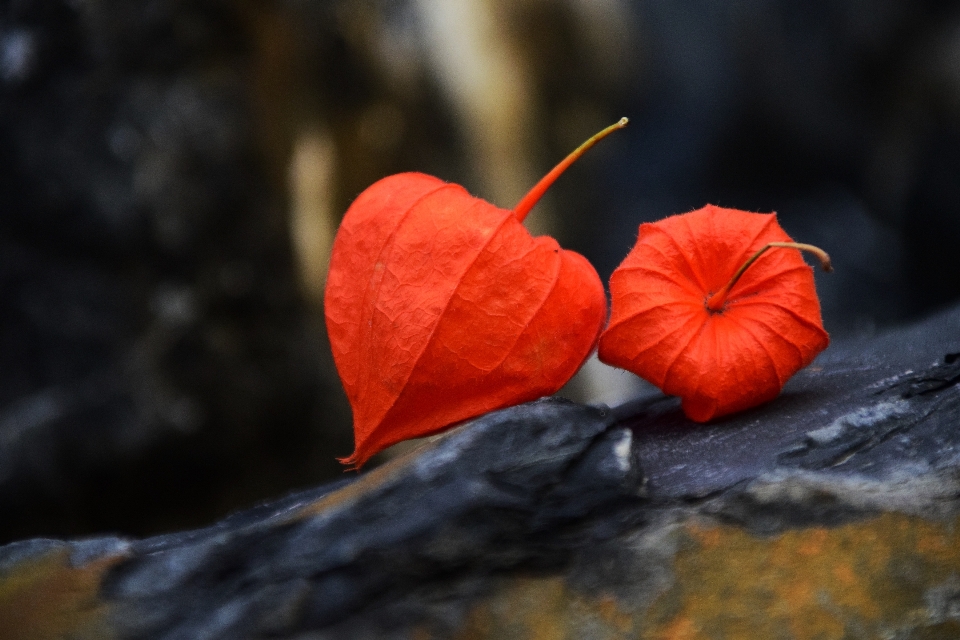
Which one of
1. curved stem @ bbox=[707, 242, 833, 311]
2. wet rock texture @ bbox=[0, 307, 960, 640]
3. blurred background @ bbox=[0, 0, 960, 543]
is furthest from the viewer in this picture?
blurred background @ bbox=[0, 0, 960, 543]

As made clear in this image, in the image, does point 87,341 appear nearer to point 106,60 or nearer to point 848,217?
point 106,60

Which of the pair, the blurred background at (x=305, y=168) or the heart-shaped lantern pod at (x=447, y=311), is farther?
the blurred background at (x=305, y=168)

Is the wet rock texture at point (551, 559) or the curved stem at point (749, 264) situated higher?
the curved stem at point (749, 264)

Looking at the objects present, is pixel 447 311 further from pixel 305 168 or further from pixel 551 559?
pixel 305 168

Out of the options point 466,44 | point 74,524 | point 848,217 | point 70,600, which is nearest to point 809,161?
point 848,217

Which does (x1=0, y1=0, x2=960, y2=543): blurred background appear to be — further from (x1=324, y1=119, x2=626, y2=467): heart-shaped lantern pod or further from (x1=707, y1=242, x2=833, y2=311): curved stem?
(x1=707, y1=242, x2=833, y2=311): curved stem

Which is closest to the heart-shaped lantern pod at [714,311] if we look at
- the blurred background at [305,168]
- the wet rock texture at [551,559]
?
the wet rock texture at [551,559]

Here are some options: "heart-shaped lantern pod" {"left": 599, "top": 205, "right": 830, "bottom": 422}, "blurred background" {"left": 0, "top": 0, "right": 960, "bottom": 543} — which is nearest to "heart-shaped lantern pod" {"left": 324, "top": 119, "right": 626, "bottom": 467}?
"heart-shaped lantern pod" {"left": 599, "top": 205, "right": 830, "bottom": 422}

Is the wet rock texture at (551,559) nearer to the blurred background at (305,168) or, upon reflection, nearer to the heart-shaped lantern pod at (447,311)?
the heart-shaped lantern pod at (447,311)
